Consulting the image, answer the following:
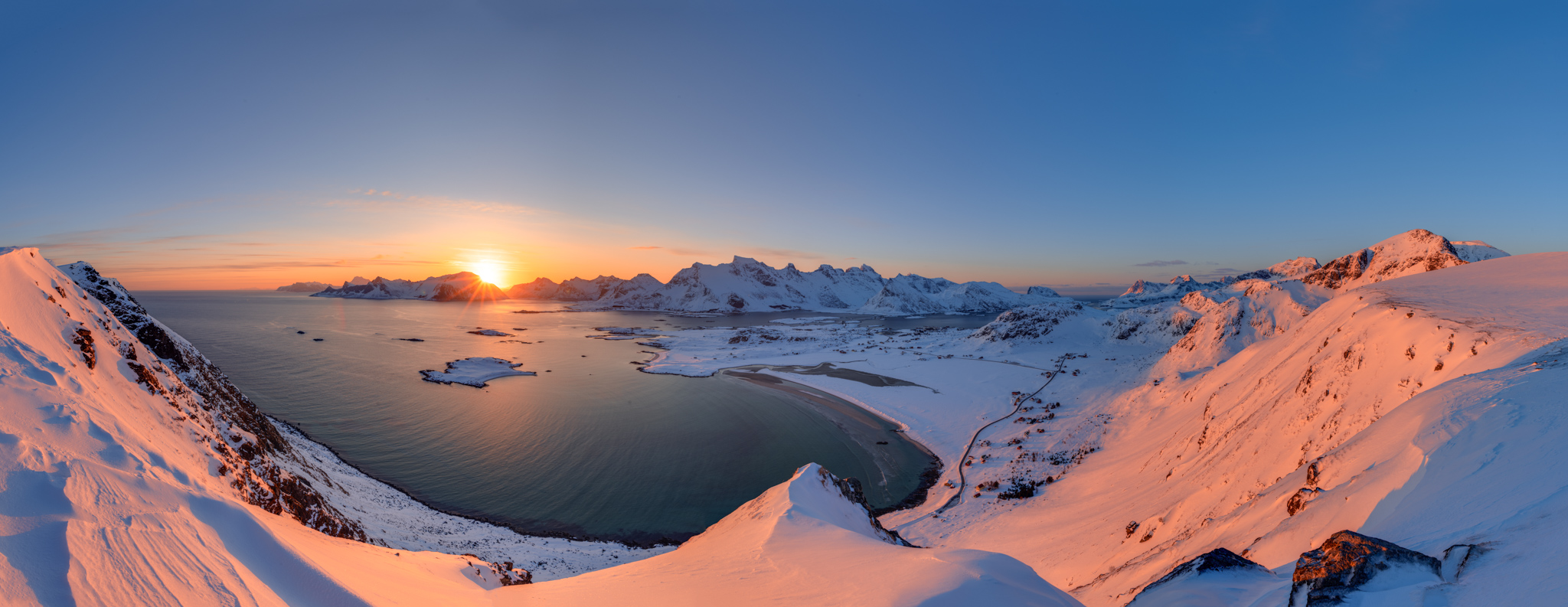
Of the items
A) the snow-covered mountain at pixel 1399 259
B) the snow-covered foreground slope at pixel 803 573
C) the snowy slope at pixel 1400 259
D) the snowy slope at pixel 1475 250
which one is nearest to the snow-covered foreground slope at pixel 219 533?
the snow-covered foreground slope at pixel 803 573

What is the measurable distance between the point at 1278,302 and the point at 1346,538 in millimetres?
50009

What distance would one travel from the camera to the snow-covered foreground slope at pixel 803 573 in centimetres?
725

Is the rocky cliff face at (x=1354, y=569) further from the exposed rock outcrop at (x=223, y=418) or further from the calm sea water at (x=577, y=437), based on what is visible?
the calm sea water at (x=577, y=437)

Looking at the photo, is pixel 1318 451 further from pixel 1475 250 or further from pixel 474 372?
pixel 474 372

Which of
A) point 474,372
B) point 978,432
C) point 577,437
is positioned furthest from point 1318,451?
point 474,372

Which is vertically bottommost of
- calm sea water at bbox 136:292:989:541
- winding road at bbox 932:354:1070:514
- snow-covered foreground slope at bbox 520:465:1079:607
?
calm sea water at bbox 136:292:989:541

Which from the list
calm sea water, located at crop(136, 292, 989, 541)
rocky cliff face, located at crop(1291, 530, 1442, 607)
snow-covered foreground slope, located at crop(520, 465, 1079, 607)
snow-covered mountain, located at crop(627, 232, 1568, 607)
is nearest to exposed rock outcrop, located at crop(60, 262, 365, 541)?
calm sea water, located at crop(136, 292, 989, 541)

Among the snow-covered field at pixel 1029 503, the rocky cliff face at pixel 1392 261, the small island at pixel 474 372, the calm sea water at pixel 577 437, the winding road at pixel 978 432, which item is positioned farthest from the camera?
the small island at pixel 474 372

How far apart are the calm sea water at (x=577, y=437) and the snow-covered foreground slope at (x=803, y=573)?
1288cm

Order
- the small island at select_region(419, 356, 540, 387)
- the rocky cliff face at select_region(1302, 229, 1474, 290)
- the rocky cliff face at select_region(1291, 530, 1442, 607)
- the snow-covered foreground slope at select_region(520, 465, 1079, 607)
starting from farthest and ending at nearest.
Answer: the small island at select_region(419, 356, 540, 387) → the rocky cliff face at select_region(1302, 229, 1474, 290) → the snow-covered foreground slope at select_region(520, 465, 1079, 607) → the rocky cliff face at select_region(1291, 530, 1442, 607)

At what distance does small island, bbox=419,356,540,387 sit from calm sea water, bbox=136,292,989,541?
1.54 m

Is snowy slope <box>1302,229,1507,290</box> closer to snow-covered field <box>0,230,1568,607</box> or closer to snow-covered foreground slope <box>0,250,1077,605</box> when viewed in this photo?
snow-covered field <box>0,230,1568,607</box>

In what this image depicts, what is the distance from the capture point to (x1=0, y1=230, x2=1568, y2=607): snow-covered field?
5.62 meters

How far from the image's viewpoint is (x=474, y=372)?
5831 cm
